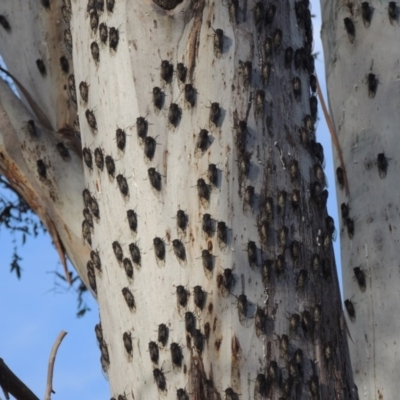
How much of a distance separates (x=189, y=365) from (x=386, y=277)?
1025 millimetres

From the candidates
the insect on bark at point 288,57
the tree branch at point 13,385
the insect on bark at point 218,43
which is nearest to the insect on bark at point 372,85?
the insect on bark at point 288,57

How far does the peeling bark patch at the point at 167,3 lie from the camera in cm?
198

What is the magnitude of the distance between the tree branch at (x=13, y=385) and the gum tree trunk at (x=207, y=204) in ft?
0.67

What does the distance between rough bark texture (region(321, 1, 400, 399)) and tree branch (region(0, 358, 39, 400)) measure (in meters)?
1.13

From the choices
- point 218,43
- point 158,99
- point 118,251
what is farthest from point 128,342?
point 218,43

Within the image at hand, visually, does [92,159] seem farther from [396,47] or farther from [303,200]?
[396,47]

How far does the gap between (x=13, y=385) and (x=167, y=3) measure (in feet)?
2.89

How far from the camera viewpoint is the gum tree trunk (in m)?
1.74

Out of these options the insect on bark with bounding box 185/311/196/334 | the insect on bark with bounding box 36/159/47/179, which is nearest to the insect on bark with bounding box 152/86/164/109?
the insect on bark with bounding box 185/311/196/334

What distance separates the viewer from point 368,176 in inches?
107

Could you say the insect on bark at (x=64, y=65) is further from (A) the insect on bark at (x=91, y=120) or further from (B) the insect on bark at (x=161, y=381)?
(B) the insect on bark at (x=161, y=381)

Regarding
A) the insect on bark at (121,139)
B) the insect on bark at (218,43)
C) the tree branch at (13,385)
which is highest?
the insect on bark at (218,43)

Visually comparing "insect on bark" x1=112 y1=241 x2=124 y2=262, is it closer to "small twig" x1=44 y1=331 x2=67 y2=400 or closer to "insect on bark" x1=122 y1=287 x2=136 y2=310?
"insect on bark" x1=122 y1=287 x2=136 y2=310

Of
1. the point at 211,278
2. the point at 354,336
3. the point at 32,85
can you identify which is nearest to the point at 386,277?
the point at 354,336
